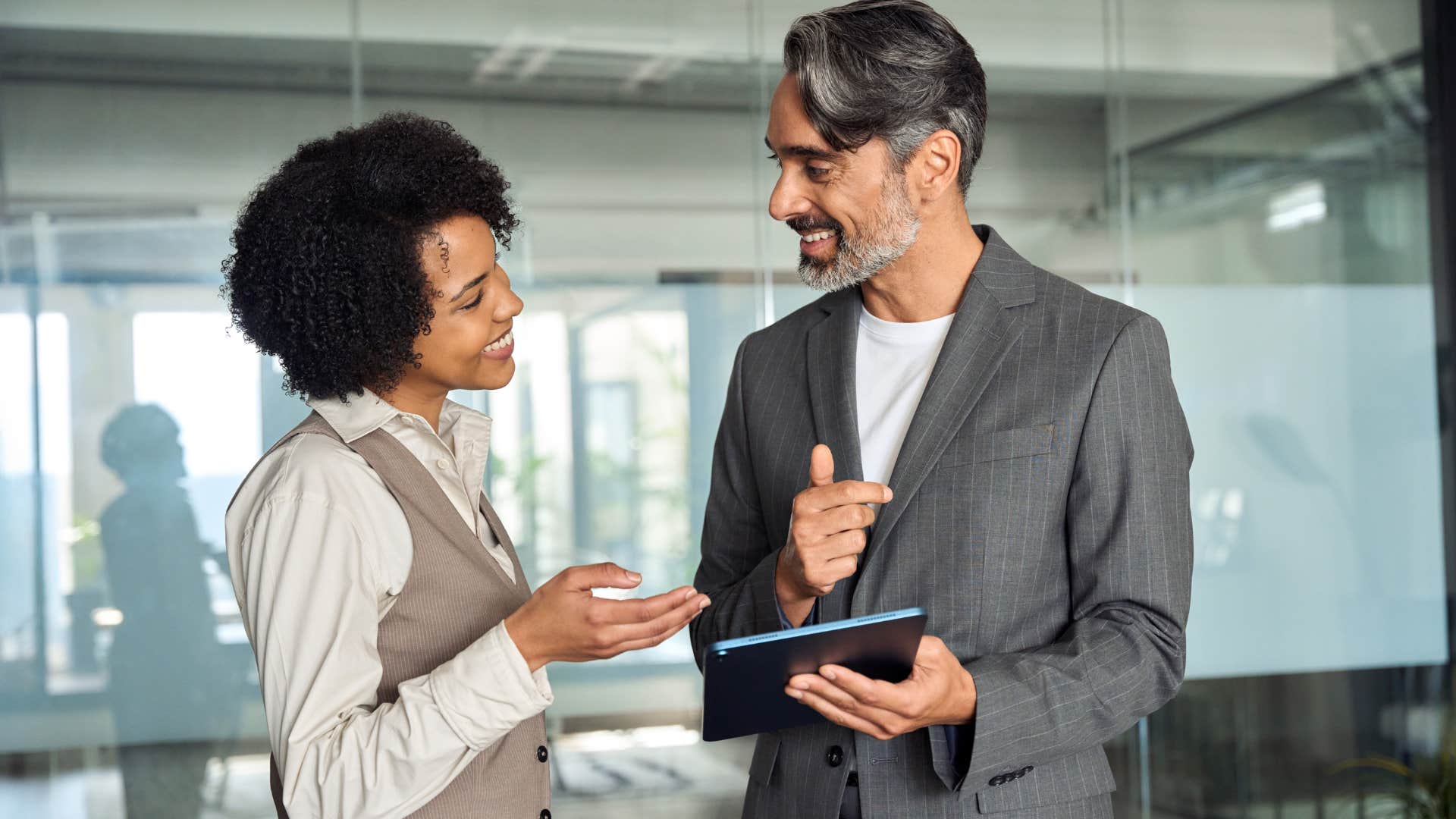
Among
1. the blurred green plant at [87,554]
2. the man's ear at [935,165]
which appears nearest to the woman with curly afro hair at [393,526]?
the man's ear at [935,165]

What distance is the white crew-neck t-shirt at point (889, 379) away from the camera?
5.96 ft

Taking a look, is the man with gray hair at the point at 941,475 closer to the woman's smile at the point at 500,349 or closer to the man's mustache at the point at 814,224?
the man's mustache at the point at 814,224

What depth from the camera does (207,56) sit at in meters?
3.75

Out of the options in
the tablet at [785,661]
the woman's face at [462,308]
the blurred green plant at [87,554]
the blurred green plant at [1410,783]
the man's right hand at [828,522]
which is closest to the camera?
the tablet at [785,661]

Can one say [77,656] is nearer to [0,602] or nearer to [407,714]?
[0,602]

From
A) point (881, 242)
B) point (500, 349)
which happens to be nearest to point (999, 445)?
point (881, 242)

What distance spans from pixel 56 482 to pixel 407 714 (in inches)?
109

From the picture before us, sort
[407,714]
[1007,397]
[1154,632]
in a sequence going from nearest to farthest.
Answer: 1. [407,714]
2. [1154,632]
3. [1007,397]

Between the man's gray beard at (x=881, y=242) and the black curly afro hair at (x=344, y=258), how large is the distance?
568mm

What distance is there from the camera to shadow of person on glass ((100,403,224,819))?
3637mm

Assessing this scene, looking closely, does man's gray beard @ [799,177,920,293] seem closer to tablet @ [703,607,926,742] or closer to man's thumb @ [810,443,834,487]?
man's thumb @ [810,443,834,487]

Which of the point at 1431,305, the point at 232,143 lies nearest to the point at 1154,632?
the point at 232,143

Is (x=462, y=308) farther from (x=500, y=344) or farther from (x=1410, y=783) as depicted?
(x=1410, y=783)

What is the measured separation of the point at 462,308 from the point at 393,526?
316mm
